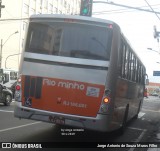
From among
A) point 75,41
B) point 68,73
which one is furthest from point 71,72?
point 75,41

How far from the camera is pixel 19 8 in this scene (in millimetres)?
65188

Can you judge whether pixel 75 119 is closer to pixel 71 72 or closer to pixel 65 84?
pixel 65 84

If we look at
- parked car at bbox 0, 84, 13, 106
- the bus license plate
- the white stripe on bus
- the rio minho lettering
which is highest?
the white stripe on bus

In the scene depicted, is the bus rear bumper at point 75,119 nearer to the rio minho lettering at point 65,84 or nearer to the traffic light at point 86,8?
the rio minho lettering at point 65,84

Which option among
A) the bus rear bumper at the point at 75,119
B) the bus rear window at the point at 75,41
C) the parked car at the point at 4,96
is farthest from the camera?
the parked car at the point at 4,96

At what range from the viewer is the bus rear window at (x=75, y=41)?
9438 millimetres

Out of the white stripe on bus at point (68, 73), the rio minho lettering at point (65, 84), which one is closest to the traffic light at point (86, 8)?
the white stripe on bus at point (68, 73)

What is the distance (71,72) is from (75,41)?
77 centimetres

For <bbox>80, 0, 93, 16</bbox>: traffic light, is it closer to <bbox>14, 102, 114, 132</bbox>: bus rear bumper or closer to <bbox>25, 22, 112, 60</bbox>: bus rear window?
<bbox>25, 22, 112, 60</bbox>: bus rear window

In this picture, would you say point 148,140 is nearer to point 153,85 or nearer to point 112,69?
point 112,69

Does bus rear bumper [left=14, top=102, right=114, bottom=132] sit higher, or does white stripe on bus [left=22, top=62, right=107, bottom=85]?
white stripe on bus [left=22, top=62, right=107, bottom=85]

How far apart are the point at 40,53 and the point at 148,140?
15.4 feet

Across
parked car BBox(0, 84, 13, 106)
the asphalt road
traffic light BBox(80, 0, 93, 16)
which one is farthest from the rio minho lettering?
parked car BBox(0, 84, 13, 106)

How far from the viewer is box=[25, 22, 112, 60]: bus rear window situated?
9438 mm
